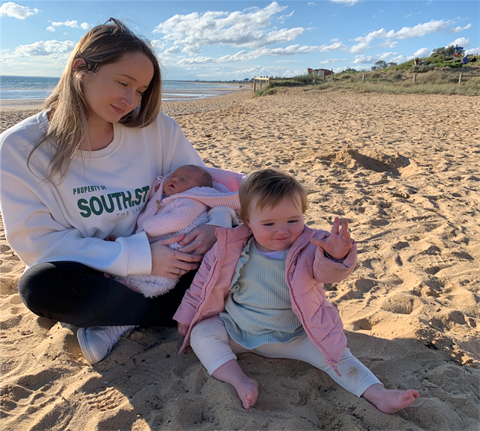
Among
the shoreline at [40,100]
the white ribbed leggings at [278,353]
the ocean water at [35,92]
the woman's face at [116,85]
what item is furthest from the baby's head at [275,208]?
the shoreline at [40,100]

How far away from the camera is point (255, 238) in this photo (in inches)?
71.7

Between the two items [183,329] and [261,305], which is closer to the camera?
[261,305]

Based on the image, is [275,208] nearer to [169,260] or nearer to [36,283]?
[169,260]

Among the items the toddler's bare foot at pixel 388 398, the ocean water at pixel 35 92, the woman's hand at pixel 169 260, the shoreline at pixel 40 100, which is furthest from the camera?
the ocean water at pixel 35 92

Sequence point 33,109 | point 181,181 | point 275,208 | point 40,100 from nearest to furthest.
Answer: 1. point 275,208
2. point 181,181
3. point 33,109
4. point 40,100

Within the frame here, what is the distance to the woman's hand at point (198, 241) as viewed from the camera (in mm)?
2049

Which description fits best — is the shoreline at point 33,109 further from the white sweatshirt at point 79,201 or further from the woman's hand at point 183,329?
the woman's hand at point 183,329

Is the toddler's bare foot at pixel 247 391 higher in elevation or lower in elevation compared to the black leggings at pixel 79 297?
lower

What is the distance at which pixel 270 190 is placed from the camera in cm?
170

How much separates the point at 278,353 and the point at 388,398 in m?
0.54

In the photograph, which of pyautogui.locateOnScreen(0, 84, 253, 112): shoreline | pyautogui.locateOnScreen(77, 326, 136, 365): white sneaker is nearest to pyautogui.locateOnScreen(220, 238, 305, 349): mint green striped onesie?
pyautogui.locateOnScreen(77, 326, 136, 365): white sneaker

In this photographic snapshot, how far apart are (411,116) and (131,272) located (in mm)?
10348

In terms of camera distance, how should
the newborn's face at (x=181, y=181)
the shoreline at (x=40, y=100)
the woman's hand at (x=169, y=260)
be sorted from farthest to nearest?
the shoreline at (x=40, y=100) < the newborn's face at (x=181, y=181) < the woman's hand at (x=169, y=260)

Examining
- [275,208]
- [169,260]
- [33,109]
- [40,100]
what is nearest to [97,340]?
[169,260]
